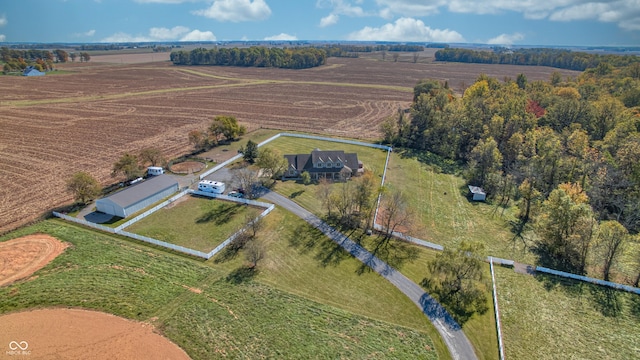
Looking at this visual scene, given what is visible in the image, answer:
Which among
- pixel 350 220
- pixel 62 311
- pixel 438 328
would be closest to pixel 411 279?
pixel 438 328

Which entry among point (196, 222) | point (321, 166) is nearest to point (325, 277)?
point (196, 222)

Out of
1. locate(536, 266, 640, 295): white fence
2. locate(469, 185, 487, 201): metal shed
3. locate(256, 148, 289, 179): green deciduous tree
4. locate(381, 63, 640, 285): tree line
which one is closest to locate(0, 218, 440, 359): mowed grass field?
locate(536, 266, 640, 295): white fence

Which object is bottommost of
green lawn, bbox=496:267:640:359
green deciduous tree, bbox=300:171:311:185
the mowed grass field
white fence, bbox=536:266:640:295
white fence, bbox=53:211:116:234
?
green lawn, bbox=496:267:640:359

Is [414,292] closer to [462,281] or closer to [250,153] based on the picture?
A: [462,281]

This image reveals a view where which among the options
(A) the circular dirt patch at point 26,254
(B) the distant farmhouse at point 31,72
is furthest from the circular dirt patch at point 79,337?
(B) the distant farmhouse at point 31,72

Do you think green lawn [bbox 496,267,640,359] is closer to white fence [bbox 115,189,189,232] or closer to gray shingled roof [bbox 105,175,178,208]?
white fence [bbox 115,189,189,232]

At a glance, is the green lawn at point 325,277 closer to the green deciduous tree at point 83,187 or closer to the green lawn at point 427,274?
the green lawn at point 427,274

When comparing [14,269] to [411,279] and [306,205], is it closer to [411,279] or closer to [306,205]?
[306,205]
